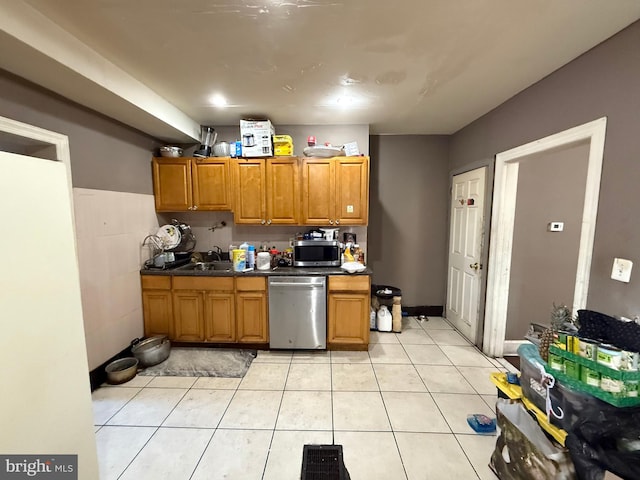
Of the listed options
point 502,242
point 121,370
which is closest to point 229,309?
point 121,370

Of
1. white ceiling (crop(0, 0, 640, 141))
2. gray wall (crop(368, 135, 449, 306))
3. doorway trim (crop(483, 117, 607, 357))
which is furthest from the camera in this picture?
gray wall (crop(368, 135, 449, 306))

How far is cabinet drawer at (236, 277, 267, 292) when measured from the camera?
9.39ft

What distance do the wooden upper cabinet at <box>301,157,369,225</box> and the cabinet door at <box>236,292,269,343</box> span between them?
3.50 ft

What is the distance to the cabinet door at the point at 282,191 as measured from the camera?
10.0 ft

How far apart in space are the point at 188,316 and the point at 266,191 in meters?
1.69

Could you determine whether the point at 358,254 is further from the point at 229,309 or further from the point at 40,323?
the point at 40,323

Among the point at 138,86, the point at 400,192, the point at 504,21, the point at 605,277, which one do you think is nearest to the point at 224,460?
the point at 605,277

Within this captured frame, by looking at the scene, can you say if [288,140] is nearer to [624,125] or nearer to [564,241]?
[624,125]

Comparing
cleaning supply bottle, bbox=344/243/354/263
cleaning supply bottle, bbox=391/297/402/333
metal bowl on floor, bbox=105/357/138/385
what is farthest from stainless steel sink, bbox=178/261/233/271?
cleaning supply bottle, bbox=391/297/402/333

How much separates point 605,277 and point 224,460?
2.63 m

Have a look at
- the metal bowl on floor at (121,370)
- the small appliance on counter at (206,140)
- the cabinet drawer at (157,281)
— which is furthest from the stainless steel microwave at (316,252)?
the metal bowl on floor at (121,370)

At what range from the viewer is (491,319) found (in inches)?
110
